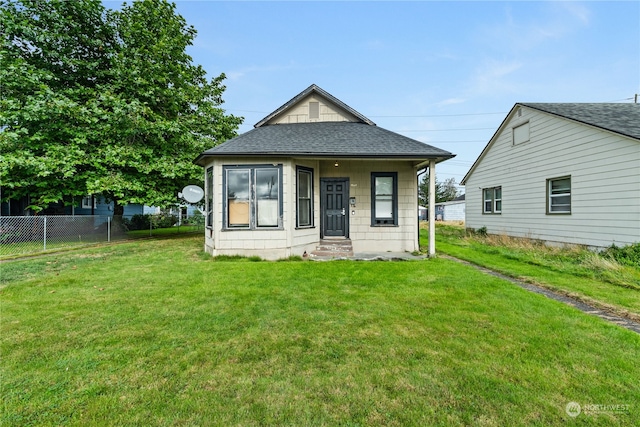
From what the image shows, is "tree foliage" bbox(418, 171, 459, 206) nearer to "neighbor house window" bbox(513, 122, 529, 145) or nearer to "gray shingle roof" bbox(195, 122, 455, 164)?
"neighbor house window" bbox(513, 122, 529, 145)

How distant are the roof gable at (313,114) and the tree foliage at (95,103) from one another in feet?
15.5

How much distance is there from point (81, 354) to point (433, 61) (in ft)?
63.9

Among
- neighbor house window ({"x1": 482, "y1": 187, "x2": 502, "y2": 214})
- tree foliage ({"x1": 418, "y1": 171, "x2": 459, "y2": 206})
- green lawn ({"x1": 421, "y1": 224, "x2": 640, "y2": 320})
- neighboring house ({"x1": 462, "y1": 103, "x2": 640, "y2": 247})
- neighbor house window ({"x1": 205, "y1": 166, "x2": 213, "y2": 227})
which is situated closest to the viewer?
green lawn ({"x1": 421, "y1": 224, "x2": 640, "y2": 320})

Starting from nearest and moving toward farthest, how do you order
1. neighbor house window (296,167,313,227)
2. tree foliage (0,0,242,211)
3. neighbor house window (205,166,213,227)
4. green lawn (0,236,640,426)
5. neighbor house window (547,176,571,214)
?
green lawn (0,236,640,426) → neighbor house window (296,167,313,227) → neighbor house window (205,166,213,227) → neighbor house window (547,176,571,214) → tree foliage (0,0,242,211)

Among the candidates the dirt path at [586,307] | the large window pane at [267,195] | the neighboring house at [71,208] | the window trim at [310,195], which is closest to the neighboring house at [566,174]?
the dirt path at [586,307]

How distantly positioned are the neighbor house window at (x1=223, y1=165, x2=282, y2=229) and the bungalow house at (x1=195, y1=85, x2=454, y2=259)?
30 mm

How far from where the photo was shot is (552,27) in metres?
11.9

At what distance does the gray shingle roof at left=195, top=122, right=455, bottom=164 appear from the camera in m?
8.15

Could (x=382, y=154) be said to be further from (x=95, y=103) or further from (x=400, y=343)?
(x=95, y=103)

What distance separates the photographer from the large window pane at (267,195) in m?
8.41

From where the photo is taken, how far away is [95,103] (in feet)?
37.9

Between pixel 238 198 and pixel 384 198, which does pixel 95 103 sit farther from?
pixel 384 198

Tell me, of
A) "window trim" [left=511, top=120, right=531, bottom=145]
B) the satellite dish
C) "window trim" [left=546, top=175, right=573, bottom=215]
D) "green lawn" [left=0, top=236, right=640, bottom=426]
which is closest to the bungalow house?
the satellite dish

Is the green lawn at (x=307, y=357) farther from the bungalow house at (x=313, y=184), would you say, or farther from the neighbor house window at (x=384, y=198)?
the neighbor house window at (x=384, y=198)
